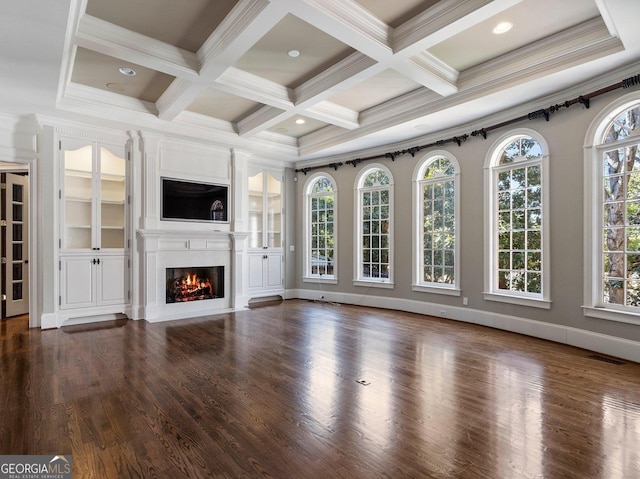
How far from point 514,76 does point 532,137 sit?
3.39 ft

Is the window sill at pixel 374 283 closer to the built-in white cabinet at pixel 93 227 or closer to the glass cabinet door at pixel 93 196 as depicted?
the built-in white cabinet at pixel 93 227

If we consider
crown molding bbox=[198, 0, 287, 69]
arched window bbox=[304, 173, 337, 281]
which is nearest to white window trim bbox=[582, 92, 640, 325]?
crown molding bbox=[198, 0, 287, 69]

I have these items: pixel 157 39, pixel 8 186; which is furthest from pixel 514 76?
pixel 8 186

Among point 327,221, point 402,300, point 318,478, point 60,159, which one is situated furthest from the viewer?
point 327,221

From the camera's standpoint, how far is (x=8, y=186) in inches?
229

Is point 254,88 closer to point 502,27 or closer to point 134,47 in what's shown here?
point 134,47

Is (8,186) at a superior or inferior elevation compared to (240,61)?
inferior

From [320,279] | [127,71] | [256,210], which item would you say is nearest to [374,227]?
[320,279]

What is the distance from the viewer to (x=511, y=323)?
4957mm

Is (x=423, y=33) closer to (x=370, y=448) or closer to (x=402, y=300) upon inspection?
(x=370, y=448)

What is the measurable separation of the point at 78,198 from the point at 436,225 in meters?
5.68

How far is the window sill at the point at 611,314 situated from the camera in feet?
12.3

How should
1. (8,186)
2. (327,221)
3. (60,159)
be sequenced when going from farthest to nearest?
(327,221)
(8,186)
(60,159)

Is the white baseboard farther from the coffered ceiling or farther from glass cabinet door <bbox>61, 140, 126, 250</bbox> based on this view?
glass cabinet door <bbox>61, 140, 126, 250</bbox>
